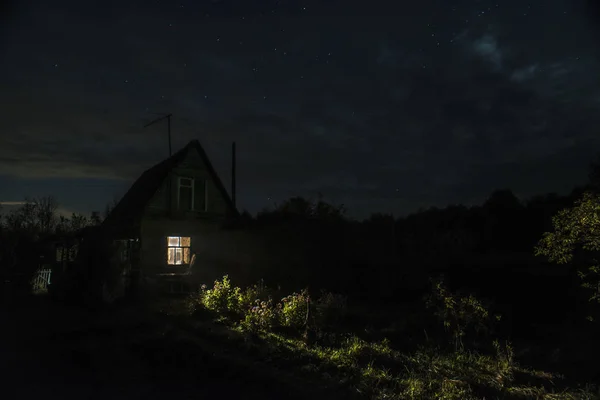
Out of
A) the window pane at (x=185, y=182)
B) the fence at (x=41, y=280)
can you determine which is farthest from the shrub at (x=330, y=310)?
the fence at (x=41, y=280)

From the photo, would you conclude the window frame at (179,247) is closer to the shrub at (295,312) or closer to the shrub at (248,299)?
the shrub at (248,299)

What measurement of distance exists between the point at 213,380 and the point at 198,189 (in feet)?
50.5

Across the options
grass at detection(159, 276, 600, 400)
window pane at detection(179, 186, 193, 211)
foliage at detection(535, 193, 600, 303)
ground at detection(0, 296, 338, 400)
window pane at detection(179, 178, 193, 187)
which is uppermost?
window pane at detection(179, 178, 193, 187)

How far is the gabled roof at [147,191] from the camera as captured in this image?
1995 centimetres

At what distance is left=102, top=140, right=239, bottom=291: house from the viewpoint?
1947 cm

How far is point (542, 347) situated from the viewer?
27.1 feet

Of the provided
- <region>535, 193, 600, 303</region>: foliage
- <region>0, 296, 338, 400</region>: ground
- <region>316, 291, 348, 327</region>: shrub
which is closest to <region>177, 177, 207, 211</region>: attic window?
<region>0, 296, 338, 400</region>: ground

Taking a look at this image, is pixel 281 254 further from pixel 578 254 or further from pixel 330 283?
pixel 578 254

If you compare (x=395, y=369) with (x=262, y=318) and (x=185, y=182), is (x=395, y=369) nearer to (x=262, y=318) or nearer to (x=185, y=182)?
(x=262, y=318)

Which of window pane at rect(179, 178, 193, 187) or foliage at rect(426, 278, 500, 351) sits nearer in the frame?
foliage at rect(426, 278, 500, 351)

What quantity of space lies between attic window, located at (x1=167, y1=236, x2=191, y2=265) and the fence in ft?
15.0

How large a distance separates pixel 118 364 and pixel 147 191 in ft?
44.4

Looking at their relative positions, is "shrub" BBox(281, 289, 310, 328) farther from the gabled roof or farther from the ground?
the gabled roof

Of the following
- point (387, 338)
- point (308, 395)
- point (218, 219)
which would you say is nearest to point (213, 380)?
point (308, 395)
